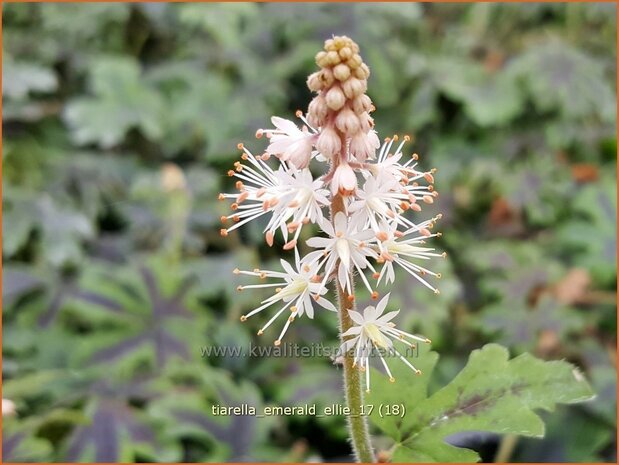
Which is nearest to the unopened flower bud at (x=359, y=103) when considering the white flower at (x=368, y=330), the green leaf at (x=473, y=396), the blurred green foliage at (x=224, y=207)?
the white flower at (x=368, y=330)

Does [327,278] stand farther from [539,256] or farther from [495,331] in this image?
[539,256]

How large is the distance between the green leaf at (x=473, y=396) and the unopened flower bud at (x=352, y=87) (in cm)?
53

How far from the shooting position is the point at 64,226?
7.48 feet

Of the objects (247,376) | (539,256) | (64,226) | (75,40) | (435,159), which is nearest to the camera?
(247,376)

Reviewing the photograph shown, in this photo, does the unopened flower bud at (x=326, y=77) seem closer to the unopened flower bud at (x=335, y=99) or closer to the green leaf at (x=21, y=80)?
the unopened flower bud at (x=335, y=99)

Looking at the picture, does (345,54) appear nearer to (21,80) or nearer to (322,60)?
(322,60)

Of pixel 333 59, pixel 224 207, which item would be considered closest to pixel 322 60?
pixel 333 59

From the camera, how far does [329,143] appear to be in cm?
99

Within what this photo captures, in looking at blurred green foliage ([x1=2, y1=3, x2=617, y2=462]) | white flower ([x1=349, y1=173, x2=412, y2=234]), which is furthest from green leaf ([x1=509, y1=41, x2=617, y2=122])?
white flower ([x1=349, y1=173, x2=412, y2=234])

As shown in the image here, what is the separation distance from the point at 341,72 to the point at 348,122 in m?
0.08

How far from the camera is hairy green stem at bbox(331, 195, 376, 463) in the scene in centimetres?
105

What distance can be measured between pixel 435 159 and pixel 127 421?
156cm

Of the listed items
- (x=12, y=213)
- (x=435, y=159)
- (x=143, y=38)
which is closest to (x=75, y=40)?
(x=143, y=38)

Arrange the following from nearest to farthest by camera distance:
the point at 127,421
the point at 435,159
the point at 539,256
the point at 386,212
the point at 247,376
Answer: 1. the point at 386,212
2. the point at 127,421
3. the point at 247,376
4. the point at 539,256
5. the point at 435,159
